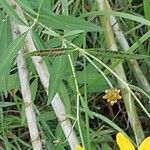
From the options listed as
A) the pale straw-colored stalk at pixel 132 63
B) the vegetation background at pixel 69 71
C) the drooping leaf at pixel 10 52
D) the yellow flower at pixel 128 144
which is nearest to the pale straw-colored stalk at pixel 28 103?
the vegetation background at pixel 69 71

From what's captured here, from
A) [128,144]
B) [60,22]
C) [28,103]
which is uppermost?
[60,22]

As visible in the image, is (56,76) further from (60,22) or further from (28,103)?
(28,103)

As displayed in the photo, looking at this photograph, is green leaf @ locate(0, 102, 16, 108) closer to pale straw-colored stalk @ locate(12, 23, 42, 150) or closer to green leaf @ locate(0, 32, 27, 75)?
pale straw-colored stalk @ locate(12, 23, 42, 150)

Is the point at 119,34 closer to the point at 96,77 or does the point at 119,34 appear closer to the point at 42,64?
the point at 96,77

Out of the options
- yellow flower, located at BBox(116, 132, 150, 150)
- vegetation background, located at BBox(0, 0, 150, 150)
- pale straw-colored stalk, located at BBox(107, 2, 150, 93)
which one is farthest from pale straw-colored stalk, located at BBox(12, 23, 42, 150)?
yellow flower, located at BBox(116, 132, 150, 150)

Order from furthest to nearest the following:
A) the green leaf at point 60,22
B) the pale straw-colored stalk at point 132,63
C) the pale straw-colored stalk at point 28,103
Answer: the pale straw-colored stalk at point 132,63 < the pale straw-colored stalk at point 28,103 < the green leaf at point 60,22

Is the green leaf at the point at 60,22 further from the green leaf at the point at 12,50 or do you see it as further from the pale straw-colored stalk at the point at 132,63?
the pale straw-colored stalk at the point at 132,63

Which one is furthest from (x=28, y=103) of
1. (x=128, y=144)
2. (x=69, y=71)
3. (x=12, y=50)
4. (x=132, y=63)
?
(x=128, y=144)

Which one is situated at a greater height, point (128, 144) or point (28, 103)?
point (28, 103)

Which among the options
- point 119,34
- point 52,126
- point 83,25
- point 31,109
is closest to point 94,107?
point 52,126
